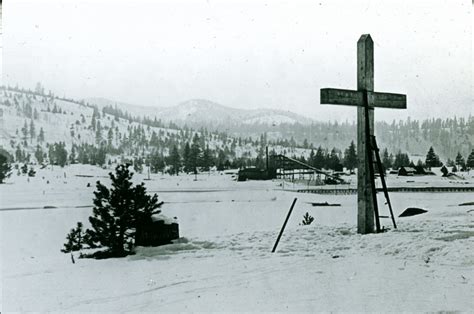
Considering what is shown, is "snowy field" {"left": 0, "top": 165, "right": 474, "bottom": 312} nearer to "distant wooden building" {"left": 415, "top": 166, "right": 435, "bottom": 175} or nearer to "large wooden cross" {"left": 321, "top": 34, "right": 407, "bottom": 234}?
"large wooden cross" {"left": 321, "top": 34, "right": 407, "bottom": 234}

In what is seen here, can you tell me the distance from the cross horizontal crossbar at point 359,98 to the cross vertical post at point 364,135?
107 mm

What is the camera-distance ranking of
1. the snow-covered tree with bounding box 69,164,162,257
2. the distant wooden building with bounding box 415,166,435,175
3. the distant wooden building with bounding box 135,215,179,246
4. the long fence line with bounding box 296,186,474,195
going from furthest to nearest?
the distant wooden building with bounding box 415,166,435,175, the long fence line with bounding box 296,186,474,195, the distant wooden building with bounding box 135,215,179,246, the snow-covered tree with bounding box 69,164,162,257

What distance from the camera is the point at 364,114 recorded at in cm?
702

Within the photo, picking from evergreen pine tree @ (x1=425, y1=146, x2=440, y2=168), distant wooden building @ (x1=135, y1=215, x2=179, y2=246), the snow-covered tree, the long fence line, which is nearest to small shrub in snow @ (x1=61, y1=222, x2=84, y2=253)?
the snow-covered tree

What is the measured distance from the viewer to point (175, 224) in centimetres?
844

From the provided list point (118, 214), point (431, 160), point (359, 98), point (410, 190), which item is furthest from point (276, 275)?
point (431, 160)

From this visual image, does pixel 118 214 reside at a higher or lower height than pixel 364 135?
lower

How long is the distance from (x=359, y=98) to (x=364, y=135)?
2.05ft

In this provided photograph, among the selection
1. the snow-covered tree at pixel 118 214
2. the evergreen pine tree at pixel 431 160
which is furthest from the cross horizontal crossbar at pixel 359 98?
the evergreen pine tree at pixel 431 160

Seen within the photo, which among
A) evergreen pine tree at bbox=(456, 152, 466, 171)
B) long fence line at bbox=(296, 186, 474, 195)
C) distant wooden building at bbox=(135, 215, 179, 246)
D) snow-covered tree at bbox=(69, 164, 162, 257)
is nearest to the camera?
snow-covered tree at bbox=(69, 164, 162, 257)

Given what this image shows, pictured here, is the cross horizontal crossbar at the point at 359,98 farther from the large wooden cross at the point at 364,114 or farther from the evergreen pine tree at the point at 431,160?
the evergreen pine tree at the point at 431,160

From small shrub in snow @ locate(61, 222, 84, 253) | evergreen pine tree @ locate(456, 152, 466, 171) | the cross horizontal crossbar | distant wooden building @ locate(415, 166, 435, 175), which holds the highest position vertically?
the cross horizontal crossbar

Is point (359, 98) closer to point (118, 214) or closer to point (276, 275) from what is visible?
point (276, 275)

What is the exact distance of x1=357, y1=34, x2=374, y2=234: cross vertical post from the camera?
22.8 feet
